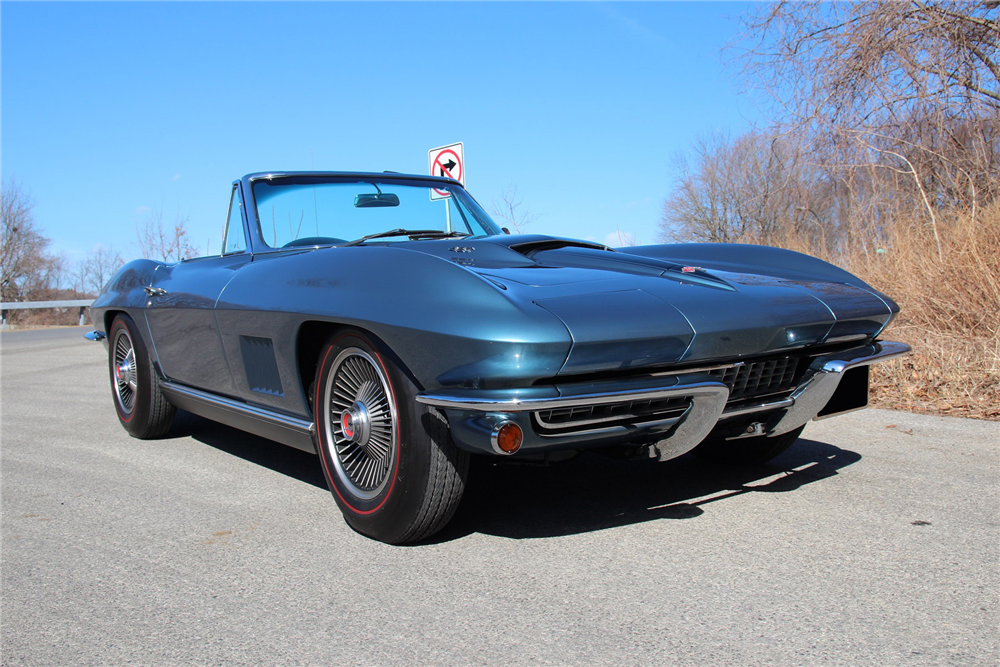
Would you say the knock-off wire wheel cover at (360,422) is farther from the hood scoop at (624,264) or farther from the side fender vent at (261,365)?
the hood scoop at (624,264)

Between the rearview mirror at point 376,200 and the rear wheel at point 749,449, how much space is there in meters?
1.96

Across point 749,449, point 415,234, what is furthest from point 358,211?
point 749,449

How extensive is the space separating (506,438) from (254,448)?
97.9 inches

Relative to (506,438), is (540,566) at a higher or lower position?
lower

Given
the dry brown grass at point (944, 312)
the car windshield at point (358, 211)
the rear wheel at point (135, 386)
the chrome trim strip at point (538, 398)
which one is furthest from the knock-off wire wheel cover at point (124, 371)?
the dry brown grass at point (944, 312)

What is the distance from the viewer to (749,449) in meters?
3.55

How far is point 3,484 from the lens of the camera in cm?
367

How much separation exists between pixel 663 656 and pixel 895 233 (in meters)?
5.93

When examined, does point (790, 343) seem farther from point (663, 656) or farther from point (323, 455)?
point (323, 455)

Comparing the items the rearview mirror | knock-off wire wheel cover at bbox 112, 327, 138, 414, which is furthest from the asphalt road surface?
the rearview mirror

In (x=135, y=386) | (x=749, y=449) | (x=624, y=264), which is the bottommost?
(x=749, y=449)

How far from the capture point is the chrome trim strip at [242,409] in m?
3.07

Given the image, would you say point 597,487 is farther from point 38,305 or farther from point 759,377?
point 38,305

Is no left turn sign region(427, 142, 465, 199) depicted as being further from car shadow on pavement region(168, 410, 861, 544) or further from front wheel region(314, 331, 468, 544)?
front wheel region(314, 331, 468, 544)
